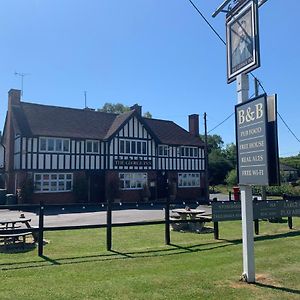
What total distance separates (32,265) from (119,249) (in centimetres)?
253

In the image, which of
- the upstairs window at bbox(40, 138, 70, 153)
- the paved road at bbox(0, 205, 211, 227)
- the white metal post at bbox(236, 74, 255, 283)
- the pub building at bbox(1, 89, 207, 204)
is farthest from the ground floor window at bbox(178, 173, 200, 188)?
the white metal post at bbox(236, 74, 255, 283)

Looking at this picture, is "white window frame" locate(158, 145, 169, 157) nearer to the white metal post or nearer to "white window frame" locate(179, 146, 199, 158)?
"white window frame" locate(179, 146, 199, 158)

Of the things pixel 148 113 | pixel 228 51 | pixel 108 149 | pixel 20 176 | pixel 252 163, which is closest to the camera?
pixel 252 163

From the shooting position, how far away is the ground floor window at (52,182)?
30188 millimetres

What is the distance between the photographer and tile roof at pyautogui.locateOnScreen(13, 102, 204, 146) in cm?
3123

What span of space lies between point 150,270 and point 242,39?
15.3 feet

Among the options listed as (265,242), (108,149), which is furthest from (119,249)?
(108,149)

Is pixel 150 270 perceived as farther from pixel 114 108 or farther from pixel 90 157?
pixel 114 108

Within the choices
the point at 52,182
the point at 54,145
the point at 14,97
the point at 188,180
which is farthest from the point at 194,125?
the point at 14,97

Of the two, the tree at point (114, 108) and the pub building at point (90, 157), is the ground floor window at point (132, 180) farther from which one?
the tree at point (114, 108)

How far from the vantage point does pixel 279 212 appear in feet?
40.9

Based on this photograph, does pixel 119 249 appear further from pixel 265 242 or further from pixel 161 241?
pixel 265 242

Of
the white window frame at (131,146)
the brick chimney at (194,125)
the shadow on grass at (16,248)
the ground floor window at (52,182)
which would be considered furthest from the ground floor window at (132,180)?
the shadow on grass at (16,248)

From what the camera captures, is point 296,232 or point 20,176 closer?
point 296,232
